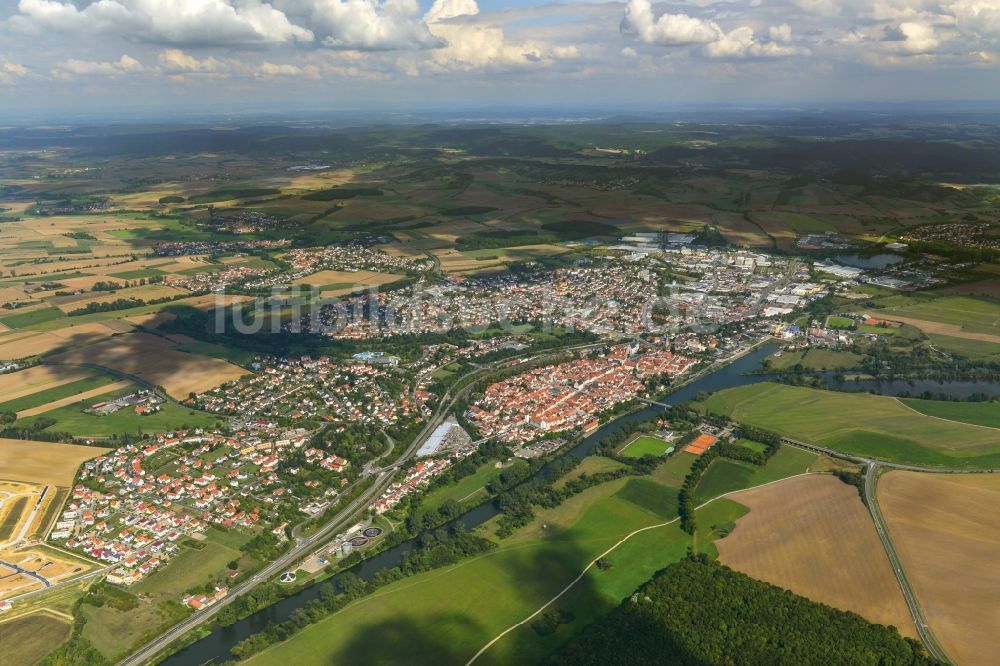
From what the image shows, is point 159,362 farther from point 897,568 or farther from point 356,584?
point 897,568

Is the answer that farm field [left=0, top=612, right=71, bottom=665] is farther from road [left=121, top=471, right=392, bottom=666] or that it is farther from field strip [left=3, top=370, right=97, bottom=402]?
field strip [left=3, top=370, right=97, bottom=402]

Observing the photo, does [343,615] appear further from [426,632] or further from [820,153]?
[820,153]

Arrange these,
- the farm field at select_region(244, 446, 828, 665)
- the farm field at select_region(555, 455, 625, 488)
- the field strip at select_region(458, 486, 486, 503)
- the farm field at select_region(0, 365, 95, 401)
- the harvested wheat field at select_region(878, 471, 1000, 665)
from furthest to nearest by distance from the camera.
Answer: the farm field at select_region(0, 365, 95, 401), the farm field at select_region(555, 455, 625, 488), the field strip at select_region(458, 486, 486, 503), the farm field at select_region(244, 446, 828, 665), the harvested wheat field at select_region(878, 471, 1000, 665)

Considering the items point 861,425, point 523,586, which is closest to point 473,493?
point 523,586

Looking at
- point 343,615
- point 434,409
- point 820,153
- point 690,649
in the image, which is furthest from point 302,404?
point 820,153

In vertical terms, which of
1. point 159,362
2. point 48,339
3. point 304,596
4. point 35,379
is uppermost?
point 48,339

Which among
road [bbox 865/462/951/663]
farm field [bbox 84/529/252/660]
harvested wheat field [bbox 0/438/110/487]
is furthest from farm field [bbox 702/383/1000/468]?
Answer: harvested wheat field [bbox 0/438/110/487]

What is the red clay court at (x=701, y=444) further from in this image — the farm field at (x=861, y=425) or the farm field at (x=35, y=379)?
the farm field at (x=35, y=379)
